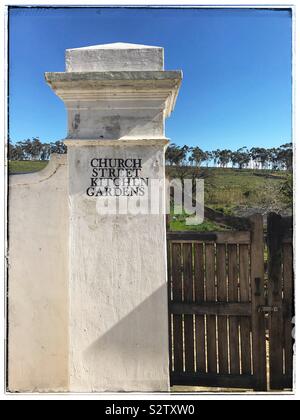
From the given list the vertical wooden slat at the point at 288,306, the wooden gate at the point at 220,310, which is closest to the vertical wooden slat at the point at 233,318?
the wooden gate at the point at 220,310

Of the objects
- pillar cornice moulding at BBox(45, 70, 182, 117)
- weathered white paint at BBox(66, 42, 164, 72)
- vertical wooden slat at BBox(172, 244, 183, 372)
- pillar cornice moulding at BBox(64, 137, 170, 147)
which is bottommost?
vertical wooden slat at BBox(172, 244, 183, 372)

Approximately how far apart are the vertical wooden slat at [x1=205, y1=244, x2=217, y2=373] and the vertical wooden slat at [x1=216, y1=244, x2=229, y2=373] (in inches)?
1.7

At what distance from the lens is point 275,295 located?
332 centimetres

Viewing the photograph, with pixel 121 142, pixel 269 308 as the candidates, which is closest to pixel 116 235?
pixel 121 142

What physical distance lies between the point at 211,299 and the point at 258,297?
1.31 ft

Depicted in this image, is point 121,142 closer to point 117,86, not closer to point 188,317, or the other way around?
point 117,86

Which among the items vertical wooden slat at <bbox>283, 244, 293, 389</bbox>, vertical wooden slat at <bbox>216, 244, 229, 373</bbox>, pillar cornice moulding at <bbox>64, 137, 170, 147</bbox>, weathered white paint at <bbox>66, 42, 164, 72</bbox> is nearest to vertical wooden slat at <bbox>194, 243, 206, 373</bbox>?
vertical wooden slat at <bbox>216, 244, 229, 373</bbox>

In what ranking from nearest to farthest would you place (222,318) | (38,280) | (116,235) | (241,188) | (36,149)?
(116,235) < (38,280) < (222,318) < (36,149) < (241,188)

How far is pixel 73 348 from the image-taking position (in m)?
2.97

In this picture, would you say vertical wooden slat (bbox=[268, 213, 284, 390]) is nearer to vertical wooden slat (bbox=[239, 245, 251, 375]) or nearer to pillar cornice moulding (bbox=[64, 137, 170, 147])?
vertical wooden slat (bbox=[239, 245, 251, 375])

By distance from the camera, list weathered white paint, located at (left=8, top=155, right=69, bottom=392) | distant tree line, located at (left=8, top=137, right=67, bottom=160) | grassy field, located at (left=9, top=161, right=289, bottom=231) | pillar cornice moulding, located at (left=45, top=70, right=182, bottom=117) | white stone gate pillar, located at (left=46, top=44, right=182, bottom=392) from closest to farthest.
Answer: pillar cornice moulding, located at (left=45, top=70, right=182, bottom=117) → white stone gate pillar, located at (left=46, top=44, right=182, bottom=392) → weathered white paint, located at (left=8, top=155, right=69, bottom=392) → distant tree line, located at (left=8, top=137, right=67, bottom=160) → grassy field, located at (left=9, top=161, right=289, bottom=231)

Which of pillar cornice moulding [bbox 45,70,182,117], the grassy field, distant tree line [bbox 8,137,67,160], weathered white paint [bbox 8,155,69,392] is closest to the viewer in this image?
pillar cornice moulding [bbox 45,70,182,117]

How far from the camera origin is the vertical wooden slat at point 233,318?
133 inches

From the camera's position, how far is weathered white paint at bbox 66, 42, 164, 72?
2924 mm
